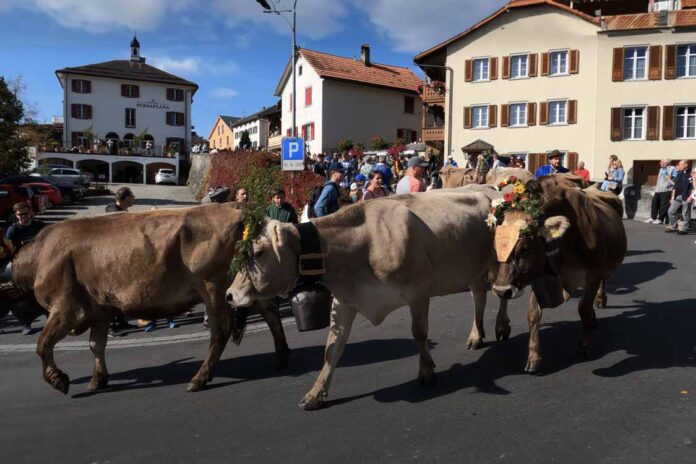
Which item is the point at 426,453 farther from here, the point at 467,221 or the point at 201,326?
the point at 201,326

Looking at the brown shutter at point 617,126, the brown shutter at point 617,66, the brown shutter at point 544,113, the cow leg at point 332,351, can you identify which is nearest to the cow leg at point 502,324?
the cow leg at point 332,351

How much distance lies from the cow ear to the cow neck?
214cm

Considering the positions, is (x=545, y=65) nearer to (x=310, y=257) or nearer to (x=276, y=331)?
(x=276, y=331)

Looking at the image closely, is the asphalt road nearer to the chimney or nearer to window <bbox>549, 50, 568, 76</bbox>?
window <bbox>549, 50, 568, 76</bbox>

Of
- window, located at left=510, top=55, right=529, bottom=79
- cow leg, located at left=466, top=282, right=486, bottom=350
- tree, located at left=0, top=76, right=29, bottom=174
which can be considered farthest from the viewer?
window, located at left=510, top=55, right=529, bottom=79

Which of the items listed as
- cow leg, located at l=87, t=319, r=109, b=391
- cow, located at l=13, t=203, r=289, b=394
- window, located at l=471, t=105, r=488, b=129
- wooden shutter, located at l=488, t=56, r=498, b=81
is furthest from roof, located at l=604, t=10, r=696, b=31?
cow leg, located at l=87, t=319, r=109, b=391

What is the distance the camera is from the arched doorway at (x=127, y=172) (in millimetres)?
55969

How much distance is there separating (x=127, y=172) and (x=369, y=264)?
56312mm

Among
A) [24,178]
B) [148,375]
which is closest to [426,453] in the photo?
[148,375]

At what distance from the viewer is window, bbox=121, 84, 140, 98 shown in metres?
63.5

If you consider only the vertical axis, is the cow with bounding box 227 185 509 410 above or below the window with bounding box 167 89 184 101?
below

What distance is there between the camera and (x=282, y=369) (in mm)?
6398

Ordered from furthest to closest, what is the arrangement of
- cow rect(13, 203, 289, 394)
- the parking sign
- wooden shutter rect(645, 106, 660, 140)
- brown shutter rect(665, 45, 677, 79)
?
wooden shutter rect(645, 106, 660, 140) < brown shutter rect(665, 45, 677, 79) < the parking sign < cow rect(13, 203, 289, 394)

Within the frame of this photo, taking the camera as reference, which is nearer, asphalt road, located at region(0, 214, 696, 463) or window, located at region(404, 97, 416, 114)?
asphalt road, located at region(0, 214, 696, 463)
